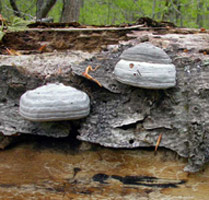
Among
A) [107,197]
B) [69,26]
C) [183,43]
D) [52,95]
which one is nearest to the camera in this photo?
[52,95]

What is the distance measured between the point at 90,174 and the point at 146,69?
1.02 meters

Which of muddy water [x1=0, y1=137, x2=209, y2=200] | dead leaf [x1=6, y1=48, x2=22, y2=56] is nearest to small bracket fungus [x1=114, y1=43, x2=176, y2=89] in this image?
muddy water [x1=0, y1=137, x2=209, y2=200]

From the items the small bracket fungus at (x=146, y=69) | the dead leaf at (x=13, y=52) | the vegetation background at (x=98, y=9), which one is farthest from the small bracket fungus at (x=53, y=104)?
the vegetation background at (x=98, y=9)

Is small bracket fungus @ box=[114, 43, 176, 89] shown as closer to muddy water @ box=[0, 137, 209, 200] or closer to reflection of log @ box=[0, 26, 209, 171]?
reflection of log @ box=[0, 26, 209, 171]

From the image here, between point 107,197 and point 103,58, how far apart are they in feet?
4.02

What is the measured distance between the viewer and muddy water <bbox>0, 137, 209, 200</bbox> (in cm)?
179

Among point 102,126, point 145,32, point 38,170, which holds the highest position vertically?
point 145,32

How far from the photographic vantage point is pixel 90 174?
1866 mm

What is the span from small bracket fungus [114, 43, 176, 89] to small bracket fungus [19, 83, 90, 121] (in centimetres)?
38

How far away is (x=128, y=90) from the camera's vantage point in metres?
1.80

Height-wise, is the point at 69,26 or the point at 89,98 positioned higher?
the point at 69,26

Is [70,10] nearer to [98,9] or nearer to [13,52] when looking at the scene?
[13,52]

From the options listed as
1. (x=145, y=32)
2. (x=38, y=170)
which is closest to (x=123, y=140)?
(x=38, y=170)

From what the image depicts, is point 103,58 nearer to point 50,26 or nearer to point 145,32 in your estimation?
point 145,32
